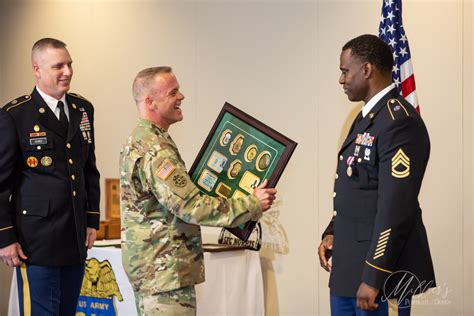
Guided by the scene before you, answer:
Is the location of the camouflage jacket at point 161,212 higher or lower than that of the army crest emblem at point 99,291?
higher

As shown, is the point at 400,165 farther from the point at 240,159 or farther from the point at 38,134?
the point at 38,134

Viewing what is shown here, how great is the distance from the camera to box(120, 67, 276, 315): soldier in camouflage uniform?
2.66 meters

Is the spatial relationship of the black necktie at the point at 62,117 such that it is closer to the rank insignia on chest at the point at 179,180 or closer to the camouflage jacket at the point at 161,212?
the camouflage jacket at the point at 161,212

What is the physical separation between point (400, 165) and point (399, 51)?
76.5 inches

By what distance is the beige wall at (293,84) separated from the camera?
4.90 metres

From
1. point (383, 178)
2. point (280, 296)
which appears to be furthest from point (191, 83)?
point (383, 178)

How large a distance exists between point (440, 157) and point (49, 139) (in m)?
2.78

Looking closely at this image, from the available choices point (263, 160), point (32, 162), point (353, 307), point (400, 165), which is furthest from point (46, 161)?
point (400, 165)

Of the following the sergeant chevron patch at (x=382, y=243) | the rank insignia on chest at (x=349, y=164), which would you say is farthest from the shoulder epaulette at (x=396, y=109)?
the sergeant chevron patch at (x=382, y=243)

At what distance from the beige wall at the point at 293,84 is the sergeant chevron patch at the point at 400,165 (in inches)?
101

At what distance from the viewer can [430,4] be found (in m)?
4.91

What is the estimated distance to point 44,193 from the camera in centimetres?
320

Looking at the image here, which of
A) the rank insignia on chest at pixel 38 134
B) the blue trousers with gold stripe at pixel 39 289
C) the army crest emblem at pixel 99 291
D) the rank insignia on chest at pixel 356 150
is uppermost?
the rank insignia on chest at pixel 38 134

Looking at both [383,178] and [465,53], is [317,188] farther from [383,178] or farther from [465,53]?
[383,178]
